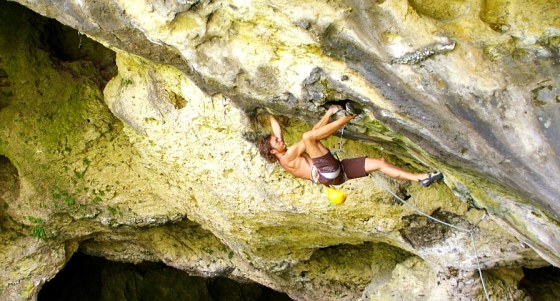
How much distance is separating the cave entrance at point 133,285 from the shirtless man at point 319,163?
587 cm

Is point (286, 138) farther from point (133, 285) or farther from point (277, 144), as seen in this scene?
point (133, 285)

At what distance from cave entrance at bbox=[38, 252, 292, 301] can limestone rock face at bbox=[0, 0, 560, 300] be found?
1.10 metres

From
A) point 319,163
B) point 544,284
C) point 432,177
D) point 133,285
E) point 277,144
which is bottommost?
point 544,284

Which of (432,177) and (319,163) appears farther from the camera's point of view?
(319,163)

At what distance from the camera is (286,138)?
6867mm

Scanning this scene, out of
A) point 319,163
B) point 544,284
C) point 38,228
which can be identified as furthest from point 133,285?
point 544,284

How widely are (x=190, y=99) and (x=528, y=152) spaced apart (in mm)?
3587

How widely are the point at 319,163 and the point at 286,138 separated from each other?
1.01m

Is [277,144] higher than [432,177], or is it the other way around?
[277,144]

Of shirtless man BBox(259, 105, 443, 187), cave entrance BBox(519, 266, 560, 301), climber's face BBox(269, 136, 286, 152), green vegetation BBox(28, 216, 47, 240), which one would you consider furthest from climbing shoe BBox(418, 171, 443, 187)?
green vegetation BBox(28, 216, 47, 240)

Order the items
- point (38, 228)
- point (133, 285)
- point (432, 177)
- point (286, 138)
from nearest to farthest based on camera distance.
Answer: point (432, 177) < point (286, 138) < point (38, 228) < point (133, 285)

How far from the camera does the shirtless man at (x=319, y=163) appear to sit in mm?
5746

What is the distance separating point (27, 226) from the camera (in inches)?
348

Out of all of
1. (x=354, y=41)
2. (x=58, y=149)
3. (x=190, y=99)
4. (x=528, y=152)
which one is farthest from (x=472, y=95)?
(x=58, y=149)
